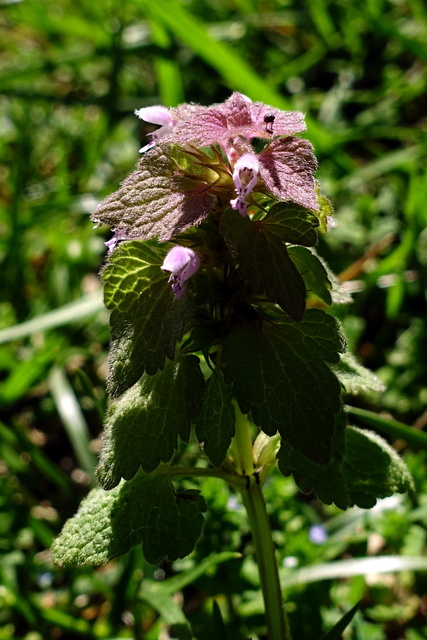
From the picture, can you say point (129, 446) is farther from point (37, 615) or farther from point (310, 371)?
point (37, 615)

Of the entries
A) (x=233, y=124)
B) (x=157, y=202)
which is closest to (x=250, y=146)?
(x=233, y=124)

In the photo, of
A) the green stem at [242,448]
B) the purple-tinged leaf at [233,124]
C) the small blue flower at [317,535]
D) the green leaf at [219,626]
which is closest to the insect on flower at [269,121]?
the purple-tinged leaf at [233,124]

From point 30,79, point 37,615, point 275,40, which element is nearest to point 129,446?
point 37,615

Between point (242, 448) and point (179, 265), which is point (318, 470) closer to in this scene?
point (242, 448)

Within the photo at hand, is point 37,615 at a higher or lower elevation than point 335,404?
lower

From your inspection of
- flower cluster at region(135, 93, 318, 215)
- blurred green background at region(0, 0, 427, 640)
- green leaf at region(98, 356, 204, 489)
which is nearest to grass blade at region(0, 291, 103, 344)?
blurred green background at region(0, 0, 427, 640)

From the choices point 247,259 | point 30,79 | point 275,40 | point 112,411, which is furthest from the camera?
point 275,40
